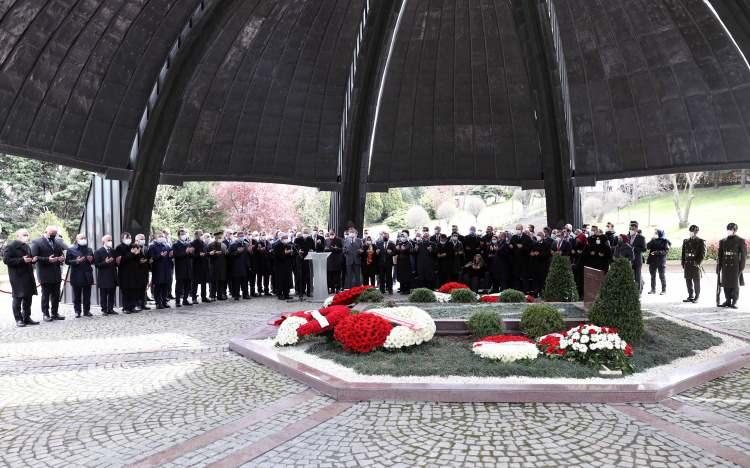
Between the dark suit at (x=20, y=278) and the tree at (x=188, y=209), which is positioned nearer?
the dark suit at (x=20, y=278)

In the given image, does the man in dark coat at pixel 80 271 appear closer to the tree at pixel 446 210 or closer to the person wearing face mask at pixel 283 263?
the person wearing face mask at pixel 283 263

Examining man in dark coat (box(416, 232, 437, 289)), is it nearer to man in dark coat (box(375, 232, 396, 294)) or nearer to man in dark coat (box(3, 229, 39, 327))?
man in dark coat (box(375, 232, 396, 294))

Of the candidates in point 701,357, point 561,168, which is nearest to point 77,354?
point 701,357

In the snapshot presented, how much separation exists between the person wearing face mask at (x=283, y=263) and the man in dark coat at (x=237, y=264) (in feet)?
2.76

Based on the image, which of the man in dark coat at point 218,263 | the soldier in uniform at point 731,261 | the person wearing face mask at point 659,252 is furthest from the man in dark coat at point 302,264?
the soldier in uniform at point 731,261

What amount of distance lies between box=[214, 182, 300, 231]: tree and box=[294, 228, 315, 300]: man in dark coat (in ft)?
66.7

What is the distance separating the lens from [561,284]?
10.6 m

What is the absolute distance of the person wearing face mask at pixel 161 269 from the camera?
13547 millimetres

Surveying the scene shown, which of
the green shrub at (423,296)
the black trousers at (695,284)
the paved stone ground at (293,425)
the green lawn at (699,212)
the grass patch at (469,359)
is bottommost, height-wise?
the paved stone ground at (293,425)

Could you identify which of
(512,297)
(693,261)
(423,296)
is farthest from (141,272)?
(693,261)

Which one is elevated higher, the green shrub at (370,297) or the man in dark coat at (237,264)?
the man in dark coat at (237,264)

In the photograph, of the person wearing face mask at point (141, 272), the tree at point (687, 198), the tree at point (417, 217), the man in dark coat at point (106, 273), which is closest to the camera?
the man in dark coat at point (106, 273)

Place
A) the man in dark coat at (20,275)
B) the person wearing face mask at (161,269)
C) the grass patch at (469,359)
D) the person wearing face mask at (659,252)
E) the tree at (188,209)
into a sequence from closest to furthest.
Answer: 1. the grass patch at (469,359)
2. the man in dark coat at (20,275)
3. the person wearing face mask at (161,269)
4. the person wearing face mask at (659,252)
5. the tree at (188,209)

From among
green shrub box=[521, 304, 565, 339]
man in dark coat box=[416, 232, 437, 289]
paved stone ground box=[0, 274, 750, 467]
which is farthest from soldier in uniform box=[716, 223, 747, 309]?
man in dark coat box=[416, 232, 437, 289]
